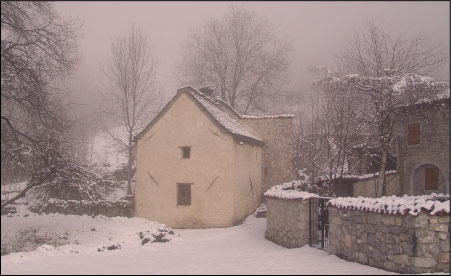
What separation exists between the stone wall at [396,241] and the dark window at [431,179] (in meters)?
18.3

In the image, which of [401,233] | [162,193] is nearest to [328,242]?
[401,233]

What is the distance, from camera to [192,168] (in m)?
19.1

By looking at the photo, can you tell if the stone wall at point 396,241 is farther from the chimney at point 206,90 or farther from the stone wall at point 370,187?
the chimney at point 206,90

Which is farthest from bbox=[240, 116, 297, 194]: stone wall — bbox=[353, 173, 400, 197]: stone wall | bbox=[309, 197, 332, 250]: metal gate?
bbox=[309, 197, 332, 250]: metal gate

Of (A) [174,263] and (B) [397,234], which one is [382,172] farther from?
(A) [174,263]

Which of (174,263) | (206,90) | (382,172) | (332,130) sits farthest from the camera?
(206,90)

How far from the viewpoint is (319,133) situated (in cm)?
1798

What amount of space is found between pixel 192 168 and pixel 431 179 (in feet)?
53.5

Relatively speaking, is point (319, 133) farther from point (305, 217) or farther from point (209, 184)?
point (305, 217)

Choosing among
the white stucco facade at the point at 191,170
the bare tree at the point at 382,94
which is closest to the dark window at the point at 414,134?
the bare tree at the point at 382,94

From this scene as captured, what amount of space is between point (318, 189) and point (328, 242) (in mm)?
8292

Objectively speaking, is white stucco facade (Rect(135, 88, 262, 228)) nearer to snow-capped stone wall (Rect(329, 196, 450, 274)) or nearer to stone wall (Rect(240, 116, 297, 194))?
stone wall (Rect(240, 116, 297, 194))

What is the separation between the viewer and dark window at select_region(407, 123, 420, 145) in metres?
25.3

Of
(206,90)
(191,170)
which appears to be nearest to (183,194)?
(191,170)
